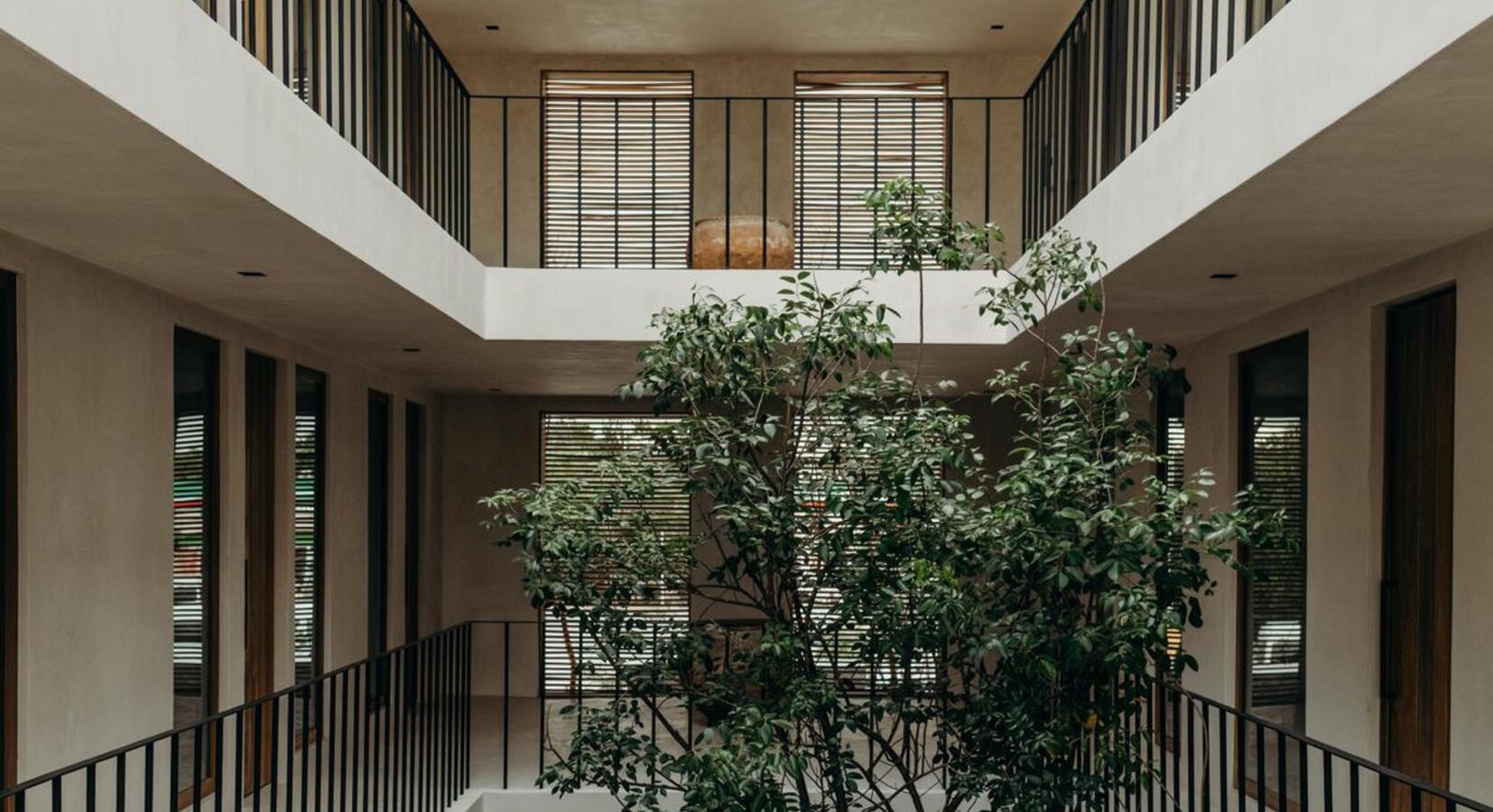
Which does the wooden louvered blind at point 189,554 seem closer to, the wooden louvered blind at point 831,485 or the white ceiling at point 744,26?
the wooden louvered blind at point 831,485

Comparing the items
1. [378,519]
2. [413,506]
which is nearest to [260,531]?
[378,519]

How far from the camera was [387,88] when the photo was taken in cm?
712

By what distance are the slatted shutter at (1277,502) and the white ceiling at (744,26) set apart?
307 centimetres

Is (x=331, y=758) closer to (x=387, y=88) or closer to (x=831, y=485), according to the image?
(x=831, y=485)

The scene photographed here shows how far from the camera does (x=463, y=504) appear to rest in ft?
37.1

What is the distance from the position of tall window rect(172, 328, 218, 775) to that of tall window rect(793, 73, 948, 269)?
14.6 ft

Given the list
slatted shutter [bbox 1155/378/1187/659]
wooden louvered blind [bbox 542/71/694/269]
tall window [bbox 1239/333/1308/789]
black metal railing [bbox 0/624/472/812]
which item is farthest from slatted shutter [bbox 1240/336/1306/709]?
wooden louvered blind [bbox 542/71/694/269]

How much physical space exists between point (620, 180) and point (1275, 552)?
5323 millimetres

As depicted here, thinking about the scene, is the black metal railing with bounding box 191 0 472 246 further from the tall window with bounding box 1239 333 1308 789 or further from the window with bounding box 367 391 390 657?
the tall window with bounding box 1239 333 1308 789

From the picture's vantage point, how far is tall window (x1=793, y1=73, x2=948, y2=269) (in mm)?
9766
